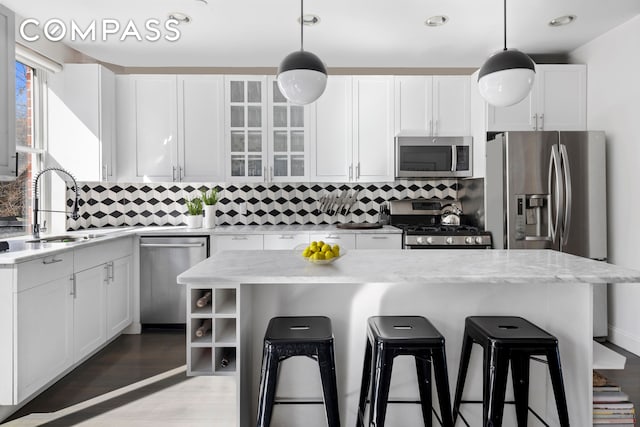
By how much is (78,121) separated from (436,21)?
3.22 meters

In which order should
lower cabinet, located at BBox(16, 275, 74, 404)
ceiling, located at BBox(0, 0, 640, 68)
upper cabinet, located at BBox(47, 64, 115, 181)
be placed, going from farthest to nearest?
upper cabinet, located at BBox(47, 64, 115, 181)
ceiling, located at BBox(0, 0, 640, 68)
lower cabinet, located at BBox(16, 275, 74, 404)

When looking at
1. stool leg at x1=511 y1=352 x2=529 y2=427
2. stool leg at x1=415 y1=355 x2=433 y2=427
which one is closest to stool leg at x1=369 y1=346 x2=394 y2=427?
stool leg at x1=415 y1=355 x2=433 y2=427

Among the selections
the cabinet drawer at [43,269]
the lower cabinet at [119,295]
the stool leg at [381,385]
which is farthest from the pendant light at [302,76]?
the lower cabinet at [119,295]

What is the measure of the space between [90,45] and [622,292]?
16.5 feet

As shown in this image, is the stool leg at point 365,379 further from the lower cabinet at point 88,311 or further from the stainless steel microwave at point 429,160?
the stainless steel microwave at point 429,160

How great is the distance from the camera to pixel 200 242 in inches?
157

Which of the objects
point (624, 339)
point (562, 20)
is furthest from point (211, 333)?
point (562, 20)

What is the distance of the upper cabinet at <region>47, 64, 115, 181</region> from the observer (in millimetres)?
3928

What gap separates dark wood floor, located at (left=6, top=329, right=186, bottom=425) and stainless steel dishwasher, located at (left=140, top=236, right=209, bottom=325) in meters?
0.18

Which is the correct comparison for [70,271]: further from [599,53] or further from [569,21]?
[599,53]

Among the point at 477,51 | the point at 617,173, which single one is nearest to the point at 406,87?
the point at 477,51

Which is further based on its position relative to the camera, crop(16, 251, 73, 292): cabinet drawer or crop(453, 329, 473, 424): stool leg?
crop(16, 251, 73, 292): cabinet drawer

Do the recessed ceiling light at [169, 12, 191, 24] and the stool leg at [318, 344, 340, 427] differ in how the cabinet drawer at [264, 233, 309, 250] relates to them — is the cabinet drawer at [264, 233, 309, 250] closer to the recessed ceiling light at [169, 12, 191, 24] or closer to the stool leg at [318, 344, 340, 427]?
the recessed ceiling light at [169, 12, 191, 24]

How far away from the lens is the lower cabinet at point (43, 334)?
2416 millimetres
